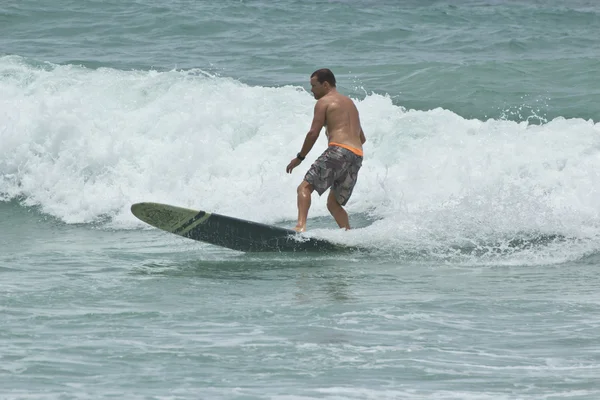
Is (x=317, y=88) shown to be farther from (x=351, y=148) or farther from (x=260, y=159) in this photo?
(x=260, y=159)

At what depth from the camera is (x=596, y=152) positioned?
11984 millimetres

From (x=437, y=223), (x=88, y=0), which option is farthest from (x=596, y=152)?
(x=88, y=0)

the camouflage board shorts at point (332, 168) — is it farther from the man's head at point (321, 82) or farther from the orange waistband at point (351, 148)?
the man's head at point (321, 82)

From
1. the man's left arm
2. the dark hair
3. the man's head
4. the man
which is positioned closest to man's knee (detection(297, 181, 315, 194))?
the man

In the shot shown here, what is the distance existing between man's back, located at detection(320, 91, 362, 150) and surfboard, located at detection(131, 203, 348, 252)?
0.90 metres

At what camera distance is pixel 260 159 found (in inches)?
509

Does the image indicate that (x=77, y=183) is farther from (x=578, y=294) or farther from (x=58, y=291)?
(x=578, y=294)

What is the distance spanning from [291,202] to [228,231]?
2765 mm

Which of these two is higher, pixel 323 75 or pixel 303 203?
pixel 323 75

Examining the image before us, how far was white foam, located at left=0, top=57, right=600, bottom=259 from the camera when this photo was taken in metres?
10.4

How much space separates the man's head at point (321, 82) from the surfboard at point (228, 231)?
122 cm

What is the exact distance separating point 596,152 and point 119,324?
7.34 m

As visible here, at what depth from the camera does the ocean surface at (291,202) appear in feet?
18.6

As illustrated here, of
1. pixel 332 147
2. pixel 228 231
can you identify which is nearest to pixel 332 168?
pixel 332 147
